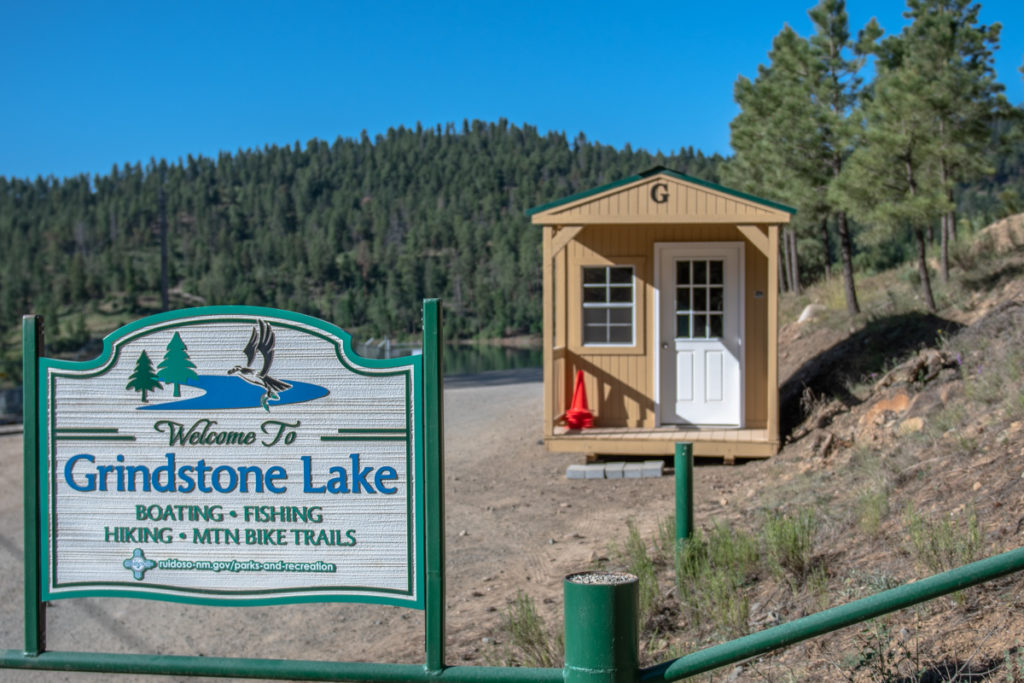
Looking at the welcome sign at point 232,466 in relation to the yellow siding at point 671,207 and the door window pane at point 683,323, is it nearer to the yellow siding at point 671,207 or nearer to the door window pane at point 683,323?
the yellow siding at point 671,207

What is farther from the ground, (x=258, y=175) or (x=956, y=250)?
(x=258, y=175)

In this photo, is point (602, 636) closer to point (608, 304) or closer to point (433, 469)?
point (433, 469)

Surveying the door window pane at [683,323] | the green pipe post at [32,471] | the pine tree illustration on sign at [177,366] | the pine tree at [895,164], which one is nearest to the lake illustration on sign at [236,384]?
the pine tree illustration on sign at [177,366]

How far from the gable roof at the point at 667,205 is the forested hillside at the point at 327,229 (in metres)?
68.1

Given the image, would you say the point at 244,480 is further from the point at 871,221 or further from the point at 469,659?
the point at 871,221

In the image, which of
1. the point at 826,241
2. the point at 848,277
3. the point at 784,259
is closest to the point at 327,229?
the point at 784,259

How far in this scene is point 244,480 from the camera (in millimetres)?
2990

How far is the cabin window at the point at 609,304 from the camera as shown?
11.4 m

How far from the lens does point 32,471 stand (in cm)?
301

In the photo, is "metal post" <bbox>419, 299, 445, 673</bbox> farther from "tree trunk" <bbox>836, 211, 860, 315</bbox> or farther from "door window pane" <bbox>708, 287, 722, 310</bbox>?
"tree trunk" <bbox>836, 211, 860, 315</bbox>

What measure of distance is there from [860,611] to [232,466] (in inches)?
75.3

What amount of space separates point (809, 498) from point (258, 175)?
529ft

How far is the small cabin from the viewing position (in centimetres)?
1097

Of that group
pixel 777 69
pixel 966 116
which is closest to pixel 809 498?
pixel 966 116
